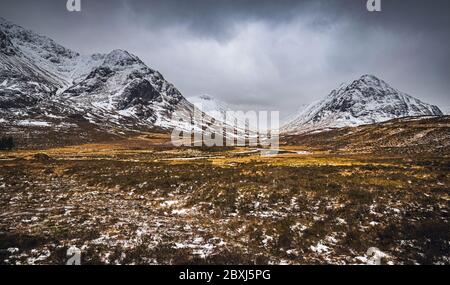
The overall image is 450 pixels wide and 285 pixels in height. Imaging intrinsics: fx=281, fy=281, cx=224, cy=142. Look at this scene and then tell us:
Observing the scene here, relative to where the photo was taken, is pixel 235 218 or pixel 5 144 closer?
pixel 235 218

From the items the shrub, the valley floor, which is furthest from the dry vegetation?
the shrub

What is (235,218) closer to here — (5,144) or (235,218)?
(235,218)

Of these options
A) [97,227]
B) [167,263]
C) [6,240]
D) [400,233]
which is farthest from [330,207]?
[6,240]

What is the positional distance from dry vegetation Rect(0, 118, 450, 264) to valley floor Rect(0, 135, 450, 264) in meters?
0.07

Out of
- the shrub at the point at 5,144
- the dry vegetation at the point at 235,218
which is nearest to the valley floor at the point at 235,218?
the dry vegetation at the point at 235,218

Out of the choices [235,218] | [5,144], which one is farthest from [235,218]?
[5,144]

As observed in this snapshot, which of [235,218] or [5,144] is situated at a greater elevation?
[5,144]

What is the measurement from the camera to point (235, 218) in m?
20.8

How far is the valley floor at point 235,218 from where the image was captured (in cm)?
1504

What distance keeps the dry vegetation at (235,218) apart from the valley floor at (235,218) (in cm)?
7
